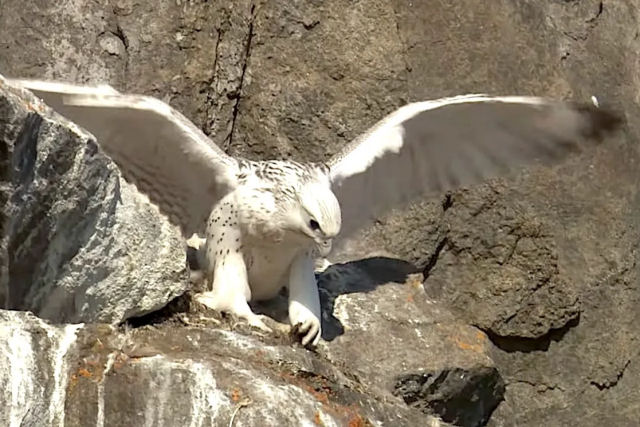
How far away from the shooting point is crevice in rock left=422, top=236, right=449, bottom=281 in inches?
226

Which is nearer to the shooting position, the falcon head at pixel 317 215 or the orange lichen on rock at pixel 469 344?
the falcon head at pixel 317 215

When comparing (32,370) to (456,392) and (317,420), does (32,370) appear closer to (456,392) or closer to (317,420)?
(317,420)

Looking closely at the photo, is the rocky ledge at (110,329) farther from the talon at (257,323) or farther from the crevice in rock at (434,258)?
the crevice in rock at (434,258)

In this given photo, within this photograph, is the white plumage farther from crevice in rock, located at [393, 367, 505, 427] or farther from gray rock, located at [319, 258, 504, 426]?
crevice in rock, located at [393, 367, 505, 427]

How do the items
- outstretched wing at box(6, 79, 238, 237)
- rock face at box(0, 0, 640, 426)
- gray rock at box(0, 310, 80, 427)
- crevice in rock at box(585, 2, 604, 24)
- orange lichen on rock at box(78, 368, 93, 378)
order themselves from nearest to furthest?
gray rock at box(0, 310, 80, 427) < orange lichen on rock at box(78, 368, 93, 378) < outstretched wing at box(6, 79, 238, 237) < rock face at box(0, 0, 640, 426) < crevice in rock at box(585, 2, 604, 24)

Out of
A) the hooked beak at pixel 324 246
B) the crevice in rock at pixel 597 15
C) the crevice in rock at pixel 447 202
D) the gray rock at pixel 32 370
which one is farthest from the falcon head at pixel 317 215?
the crevice in rock at pixel 597 15

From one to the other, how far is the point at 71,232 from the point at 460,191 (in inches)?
88.7

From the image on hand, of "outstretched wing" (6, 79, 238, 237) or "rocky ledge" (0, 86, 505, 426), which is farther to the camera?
"outstretched wing" (6, 79, 238, 237)

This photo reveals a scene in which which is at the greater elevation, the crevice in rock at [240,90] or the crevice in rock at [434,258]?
the crevice in rock at [240,90]

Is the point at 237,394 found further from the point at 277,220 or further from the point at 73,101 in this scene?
the point at 73,101

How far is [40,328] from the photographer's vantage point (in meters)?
3.77

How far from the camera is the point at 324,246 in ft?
16.2

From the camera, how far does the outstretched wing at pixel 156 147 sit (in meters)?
4.73

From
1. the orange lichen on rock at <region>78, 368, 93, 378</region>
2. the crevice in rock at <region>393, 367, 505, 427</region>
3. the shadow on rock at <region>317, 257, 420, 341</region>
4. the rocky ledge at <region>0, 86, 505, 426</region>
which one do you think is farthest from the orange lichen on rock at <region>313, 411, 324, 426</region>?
the shadow on rock at <region>317, 257, 420, 341</region>
